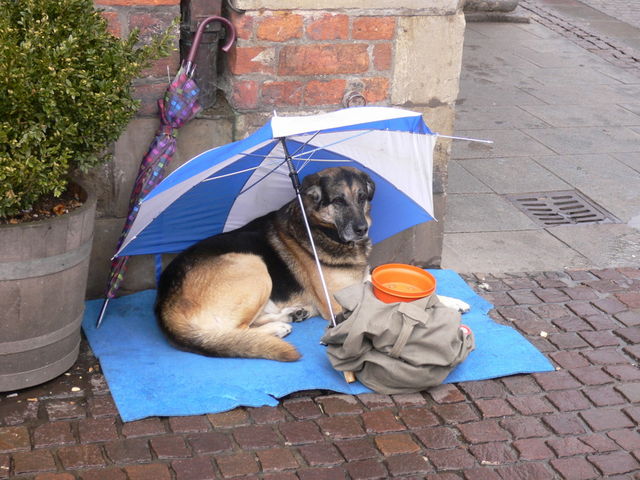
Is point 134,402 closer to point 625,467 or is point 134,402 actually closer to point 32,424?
point 32,424

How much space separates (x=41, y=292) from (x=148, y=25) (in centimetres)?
164

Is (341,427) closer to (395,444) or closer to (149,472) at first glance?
(395,444)

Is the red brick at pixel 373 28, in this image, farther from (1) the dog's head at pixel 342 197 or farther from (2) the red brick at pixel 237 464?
(2) the red brick at pixel 237 464

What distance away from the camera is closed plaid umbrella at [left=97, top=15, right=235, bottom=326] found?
4969 mm

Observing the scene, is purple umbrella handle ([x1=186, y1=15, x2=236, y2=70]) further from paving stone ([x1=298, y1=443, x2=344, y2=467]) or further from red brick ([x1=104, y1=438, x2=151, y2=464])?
paving stone ([x1=298, y1=443, x2=344, y2=467])

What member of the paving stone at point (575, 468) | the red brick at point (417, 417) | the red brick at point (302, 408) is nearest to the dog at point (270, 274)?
the red brick at point (302, 408)

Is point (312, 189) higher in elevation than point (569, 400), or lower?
higher

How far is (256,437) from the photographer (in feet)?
13.6

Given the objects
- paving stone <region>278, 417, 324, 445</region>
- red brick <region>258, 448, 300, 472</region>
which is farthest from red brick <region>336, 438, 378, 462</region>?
red brick <region>258, 448, 300, 472</region>

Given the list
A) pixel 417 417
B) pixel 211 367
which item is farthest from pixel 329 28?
pixel 417 417

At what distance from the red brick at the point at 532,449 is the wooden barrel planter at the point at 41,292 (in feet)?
7.54

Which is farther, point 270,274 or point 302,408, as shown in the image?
point 270,274

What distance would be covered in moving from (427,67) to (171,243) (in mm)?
1922

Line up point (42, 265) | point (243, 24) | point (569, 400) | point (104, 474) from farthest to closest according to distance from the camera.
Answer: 1. point (243, 24)
2. point (569, 400)
3. point (42, 265)
4. point (104, 474)
